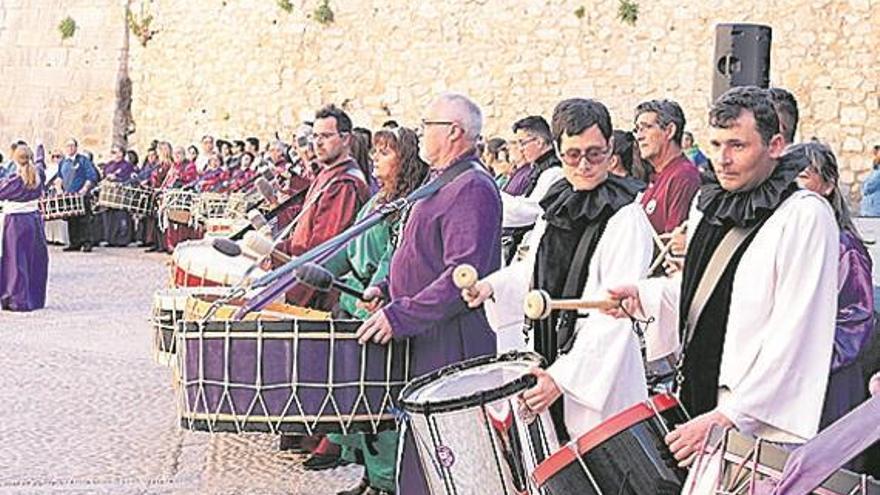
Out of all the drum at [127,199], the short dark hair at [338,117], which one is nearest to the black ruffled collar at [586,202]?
the short dark hair at [338,117]

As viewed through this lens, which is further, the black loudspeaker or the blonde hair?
the blonde hair

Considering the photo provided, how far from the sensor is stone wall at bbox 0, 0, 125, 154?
2870 centimetres

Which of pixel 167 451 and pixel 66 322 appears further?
pixel 66 322

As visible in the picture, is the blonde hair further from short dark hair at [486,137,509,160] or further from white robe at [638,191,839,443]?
white robe at [638,191,839,443]

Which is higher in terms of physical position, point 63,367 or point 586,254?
point 586,254

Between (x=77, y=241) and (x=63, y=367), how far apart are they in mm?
11317

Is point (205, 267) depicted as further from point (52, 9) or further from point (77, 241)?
point (52, 9)

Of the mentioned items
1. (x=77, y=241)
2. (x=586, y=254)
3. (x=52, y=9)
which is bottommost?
(x=77, y=241)

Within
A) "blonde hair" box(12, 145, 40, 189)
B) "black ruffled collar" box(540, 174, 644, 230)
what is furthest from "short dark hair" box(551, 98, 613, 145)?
"blonde hair" box(12, 145, 40, 189)

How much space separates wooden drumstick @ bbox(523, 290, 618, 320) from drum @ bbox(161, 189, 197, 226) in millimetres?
15511

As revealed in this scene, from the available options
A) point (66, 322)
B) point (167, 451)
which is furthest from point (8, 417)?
point (66, 322)

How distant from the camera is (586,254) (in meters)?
4.43

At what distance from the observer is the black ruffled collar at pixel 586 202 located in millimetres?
4418

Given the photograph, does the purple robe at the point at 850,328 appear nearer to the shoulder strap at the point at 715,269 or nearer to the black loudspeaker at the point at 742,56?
the shoulder strap at the point at 715,269
